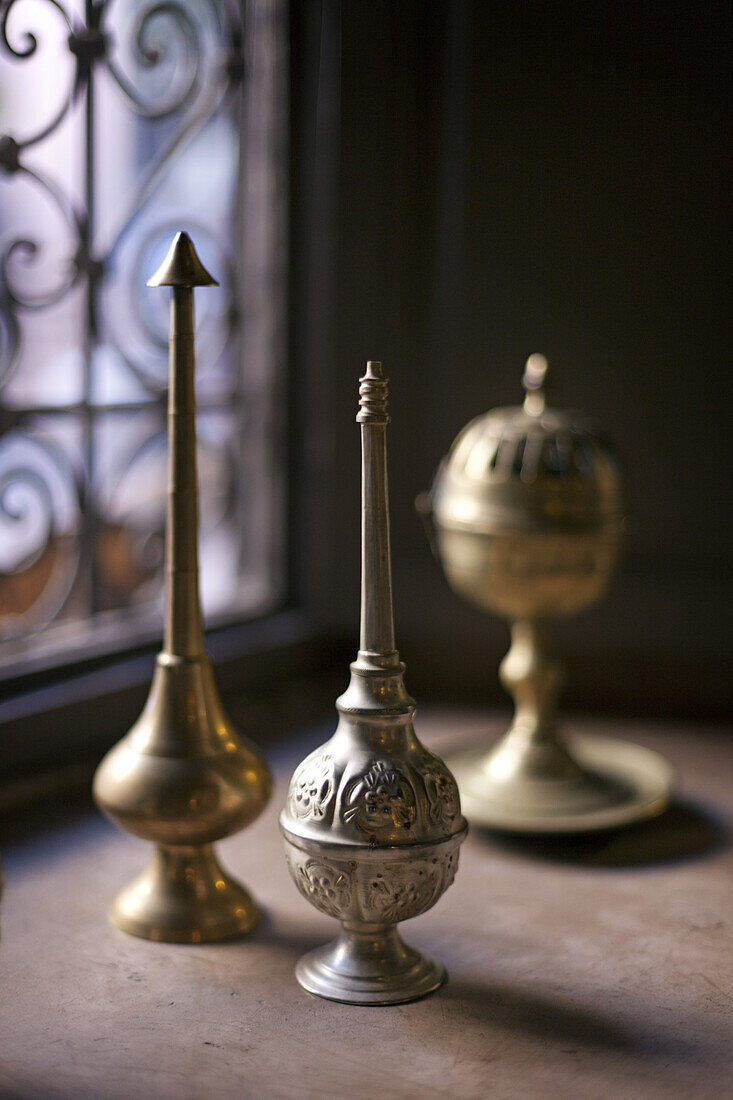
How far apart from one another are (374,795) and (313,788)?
0.05 meters

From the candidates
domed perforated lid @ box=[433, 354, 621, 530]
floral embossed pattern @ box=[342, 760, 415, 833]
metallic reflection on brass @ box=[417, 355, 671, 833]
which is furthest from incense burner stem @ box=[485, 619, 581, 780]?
floral embossed pattern @ box=[342, 760, 415, 833]

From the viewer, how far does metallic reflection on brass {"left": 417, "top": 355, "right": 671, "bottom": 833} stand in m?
1.33

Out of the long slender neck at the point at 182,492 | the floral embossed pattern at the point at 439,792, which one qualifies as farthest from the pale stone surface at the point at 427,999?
the long slender neck at the point at 182,492

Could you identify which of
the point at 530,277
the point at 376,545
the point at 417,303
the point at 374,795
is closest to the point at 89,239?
the point at 417,303

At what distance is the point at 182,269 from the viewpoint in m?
1.04

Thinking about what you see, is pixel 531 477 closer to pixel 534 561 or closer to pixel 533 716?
pixel 534 561

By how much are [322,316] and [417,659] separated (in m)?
0.50

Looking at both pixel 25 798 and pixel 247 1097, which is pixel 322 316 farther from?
pixel 247 1097

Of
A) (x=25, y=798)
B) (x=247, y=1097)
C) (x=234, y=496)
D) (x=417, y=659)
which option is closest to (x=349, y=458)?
(x=234, y=496)

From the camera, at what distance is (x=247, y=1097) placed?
2.89 ft

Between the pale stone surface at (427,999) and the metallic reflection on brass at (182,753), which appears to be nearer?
the pale stone surface at (427,999)

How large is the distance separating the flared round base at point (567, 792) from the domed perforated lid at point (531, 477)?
0.28 metres

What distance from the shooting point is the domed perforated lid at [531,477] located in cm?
133

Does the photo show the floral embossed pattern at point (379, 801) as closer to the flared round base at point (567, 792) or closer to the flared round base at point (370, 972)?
the flared round base at point (370, 972)
